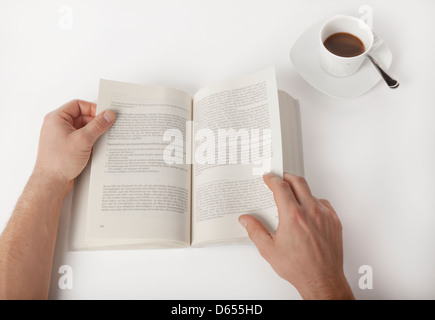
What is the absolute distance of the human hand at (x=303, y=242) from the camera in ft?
2.19

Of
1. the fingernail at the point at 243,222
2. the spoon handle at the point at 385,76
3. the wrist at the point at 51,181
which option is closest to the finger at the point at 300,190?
the fingernail at the point at 243,222

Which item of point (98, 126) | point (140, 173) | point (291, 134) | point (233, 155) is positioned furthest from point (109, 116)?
point (291, 134)

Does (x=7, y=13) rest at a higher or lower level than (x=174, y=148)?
higher

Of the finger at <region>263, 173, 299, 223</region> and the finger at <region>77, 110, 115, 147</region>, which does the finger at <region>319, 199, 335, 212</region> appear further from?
the finger at <region>77, 110, 115, 147</region>

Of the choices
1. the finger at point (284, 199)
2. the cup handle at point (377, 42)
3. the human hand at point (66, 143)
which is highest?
the cup handle at point (377, 42)

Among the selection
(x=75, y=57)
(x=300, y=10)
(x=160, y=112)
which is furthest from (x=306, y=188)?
(x=75, y=57)

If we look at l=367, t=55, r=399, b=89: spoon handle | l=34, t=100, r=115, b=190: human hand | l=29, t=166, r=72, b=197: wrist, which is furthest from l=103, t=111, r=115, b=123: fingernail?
l=367, t=55, r=399, b=89: spoon handle

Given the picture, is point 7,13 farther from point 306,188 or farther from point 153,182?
point 306,188

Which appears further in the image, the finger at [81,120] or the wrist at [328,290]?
the finger at [81,120]

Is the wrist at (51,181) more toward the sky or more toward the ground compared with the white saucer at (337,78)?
more toward the ground

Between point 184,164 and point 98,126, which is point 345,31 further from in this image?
point 98,126

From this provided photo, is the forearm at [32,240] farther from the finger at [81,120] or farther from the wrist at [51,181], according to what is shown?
the finger at [81,120]
